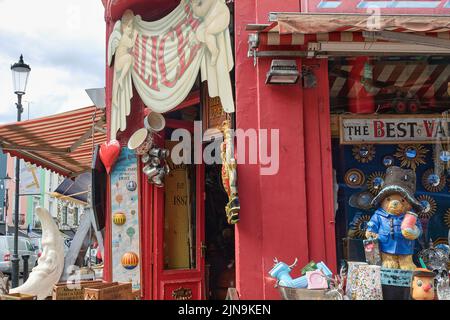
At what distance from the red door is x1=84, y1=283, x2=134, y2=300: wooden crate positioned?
214cm

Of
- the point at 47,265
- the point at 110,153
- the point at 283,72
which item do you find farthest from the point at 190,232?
the point at 283,72

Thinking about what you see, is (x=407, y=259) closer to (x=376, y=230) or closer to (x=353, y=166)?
(x=376, y=230)

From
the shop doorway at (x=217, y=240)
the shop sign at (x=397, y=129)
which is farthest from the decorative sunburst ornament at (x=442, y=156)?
the shop doorway at (x=217, y=240)

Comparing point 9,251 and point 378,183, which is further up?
point 378,183

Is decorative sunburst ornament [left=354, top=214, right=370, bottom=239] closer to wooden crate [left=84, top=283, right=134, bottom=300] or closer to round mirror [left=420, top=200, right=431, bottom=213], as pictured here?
round mirror [left=420, top=200, right=431, bottom=213]

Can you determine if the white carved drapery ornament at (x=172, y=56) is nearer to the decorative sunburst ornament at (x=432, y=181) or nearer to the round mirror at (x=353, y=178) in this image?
the round mirror at (x=353, y=178)

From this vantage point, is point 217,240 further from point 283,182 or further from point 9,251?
point 9,251

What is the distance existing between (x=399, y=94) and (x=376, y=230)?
1.78 meters

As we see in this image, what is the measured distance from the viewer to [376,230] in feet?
16.1

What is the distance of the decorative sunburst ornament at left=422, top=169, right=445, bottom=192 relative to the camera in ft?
18.6

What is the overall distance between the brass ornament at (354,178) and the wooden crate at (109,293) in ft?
8.88

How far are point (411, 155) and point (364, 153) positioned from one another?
57 cm

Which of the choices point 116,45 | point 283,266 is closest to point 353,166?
point 283,266

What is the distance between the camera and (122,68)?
675 centimetres
